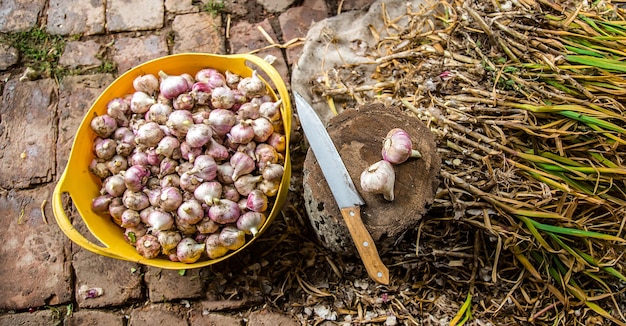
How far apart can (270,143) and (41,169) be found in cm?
111

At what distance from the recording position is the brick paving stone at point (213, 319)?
2168 mm

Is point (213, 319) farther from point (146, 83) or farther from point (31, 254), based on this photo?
point (146, 83)

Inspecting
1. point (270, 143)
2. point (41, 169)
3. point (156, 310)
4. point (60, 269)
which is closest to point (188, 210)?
point (270, 143)

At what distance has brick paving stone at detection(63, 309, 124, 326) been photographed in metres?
2.18

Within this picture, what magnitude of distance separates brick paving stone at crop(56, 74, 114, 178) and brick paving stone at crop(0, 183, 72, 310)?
207 millimetres

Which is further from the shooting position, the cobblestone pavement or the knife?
the cobblestone pavement

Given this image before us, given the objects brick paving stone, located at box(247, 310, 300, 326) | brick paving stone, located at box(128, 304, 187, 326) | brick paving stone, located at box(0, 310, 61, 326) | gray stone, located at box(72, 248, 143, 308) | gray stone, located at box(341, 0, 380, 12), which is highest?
gray stone, located at box(341, 0, 380, 12)

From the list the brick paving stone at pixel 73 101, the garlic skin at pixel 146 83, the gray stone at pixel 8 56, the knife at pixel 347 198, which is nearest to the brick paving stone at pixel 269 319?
the knife at pixel 347 198

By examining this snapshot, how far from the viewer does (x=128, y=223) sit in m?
1.98

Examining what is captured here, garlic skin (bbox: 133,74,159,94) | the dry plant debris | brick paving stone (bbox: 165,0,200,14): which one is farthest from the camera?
brick paving stone (bbox: 165,0,200,14)

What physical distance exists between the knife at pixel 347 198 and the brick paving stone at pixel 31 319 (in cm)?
134

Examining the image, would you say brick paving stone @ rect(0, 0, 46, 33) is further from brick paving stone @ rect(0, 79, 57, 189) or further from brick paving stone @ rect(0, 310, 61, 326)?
brick paving stone @ rect(0, 310, 61, 326)

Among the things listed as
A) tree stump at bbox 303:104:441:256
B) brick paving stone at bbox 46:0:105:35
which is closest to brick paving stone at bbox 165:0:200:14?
brick paving stone at bbox 46:0:105:35

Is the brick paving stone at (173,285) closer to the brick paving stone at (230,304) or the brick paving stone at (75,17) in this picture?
the brick paving stone at (230,304)
